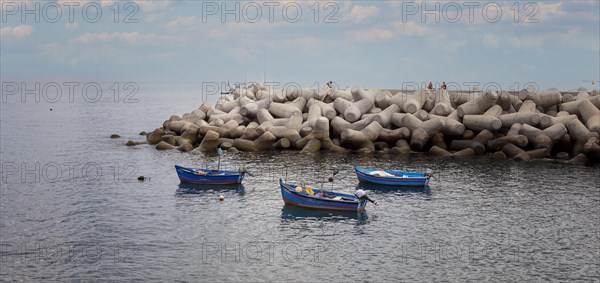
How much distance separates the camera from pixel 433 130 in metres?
58.4

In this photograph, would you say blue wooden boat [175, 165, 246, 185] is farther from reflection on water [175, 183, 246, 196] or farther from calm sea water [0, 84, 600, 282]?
calm sea water [0, 84, 600, 282]

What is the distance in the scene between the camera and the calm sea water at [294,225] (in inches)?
1225

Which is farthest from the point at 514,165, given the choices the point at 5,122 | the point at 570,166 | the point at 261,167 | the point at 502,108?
the point at 5,122

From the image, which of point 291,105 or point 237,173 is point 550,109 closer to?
point 291,105

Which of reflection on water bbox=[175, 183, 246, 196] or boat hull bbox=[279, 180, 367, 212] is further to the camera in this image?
reflection on water bbox=[175, 183, 246, 196]

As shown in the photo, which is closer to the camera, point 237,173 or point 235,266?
point 235,266

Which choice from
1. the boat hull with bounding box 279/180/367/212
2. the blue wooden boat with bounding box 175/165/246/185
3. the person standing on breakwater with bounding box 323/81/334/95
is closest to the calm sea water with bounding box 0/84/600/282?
the boat hull with bounding box 279/180/367/212

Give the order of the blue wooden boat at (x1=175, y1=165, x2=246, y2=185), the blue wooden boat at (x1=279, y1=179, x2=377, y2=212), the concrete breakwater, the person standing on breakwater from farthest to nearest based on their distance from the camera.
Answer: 1. the person standing on breakwater
2. the concrete breakwater
3. the blue wooden boat at (x1=175, y1=165, x2=246, y2=185)
4. the blue wooden boat at (x1=279, y1=179, x2=377, y2=212)

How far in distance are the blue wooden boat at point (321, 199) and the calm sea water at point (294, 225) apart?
55 cm

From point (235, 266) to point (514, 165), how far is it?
29088 millimetres

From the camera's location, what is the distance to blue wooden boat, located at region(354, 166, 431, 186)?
46.9 meters

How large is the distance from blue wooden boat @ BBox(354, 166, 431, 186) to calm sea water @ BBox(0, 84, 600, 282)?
0.81 meters

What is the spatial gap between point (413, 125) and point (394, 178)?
12.6m

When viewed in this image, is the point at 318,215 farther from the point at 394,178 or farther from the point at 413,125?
the point at 413,125
